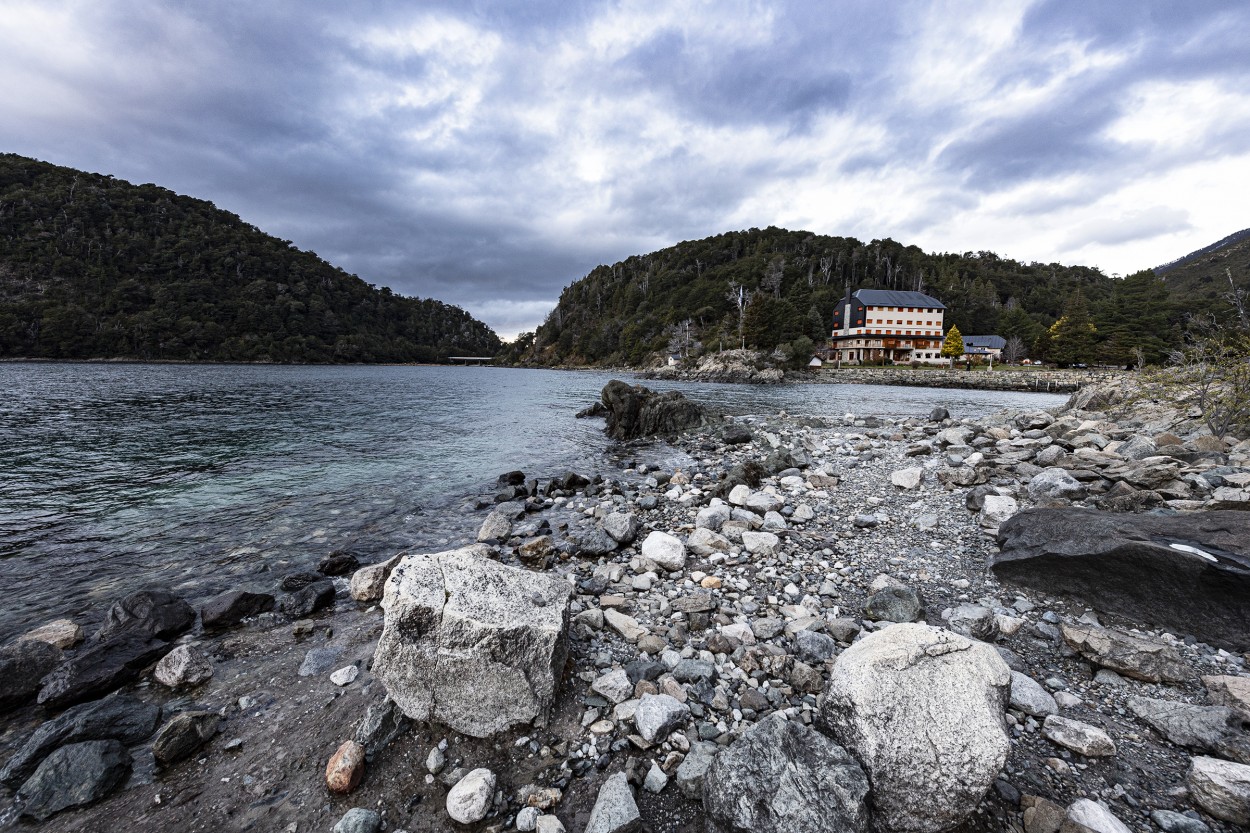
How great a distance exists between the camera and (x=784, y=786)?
282 centimetres

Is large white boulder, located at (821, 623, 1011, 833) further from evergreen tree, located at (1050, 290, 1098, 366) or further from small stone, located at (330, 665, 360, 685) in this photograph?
evergreen tree, located at (1050, 290, 1098, 366)

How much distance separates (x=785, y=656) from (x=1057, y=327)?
107m

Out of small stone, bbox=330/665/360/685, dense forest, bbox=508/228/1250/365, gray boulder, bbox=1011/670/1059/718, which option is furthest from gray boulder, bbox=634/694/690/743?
dense forest, bbox=508/228/1250/365

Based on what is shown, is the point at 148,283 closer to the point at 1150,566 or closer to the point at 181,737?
the point at 181,737

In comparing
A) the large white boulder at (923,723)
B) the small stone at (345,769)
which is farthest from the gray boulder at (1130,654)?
the small stone at (345,769)

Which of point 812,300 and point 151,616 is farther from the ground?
point 812,300

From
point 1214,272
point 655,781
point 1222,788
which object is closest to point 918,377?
point 1222,788

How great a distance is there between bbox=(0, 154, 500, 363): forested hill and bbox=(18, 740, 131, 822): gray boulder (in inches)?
5884

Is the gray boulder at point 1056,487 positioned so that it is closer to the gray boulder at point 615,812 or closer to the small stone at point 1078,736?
the small stone at point 1078,736

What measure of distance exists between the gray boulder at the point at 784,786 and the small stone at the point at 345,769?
2.60 meters

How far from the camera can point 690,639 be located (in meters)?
5.05

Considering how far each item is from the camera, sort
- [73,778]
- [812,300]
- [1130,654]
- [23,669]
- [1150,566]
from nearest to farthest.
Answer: [73,778] < [1130,654] < [23,669] < [1150,566] < [812,300]

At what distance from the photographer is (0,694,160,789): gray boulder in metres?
3.64

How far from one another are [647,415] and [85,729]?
780 inches
